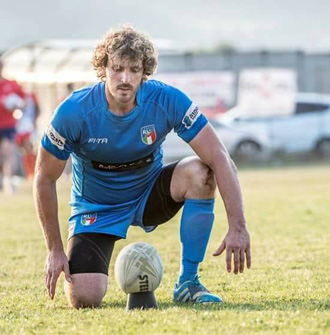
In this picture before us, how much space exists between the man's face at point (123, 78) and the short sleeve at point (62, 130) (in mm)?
269

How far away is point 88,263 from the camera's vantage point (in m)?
6.11

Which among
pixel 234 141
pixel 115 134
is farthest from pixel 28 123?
pixel 115 134

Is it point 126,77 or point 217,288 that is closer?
point 126,77

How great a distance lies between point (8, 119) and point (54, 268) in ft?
39.9

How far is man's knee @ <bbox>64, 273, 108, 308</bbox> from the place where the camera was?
19.3 ft

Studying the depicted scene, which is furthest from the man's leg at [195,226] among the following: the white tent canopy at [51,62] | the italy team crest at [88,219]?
the white tent canopy at [51,62]

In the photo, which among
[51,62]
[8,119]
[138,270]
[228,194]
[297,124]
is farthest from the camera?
[297,124]

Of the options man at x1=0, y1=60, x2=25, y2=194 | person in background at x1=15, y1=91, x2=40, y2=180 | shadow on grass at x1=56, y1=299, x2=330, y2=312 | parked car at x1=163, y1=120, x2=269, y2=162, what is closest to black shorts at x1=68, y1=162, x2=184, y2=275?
shadow on grass at x1=56, y1=299, x2=330, y2=312

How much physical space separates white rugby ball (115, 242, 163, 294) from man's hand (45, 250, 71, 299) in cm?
36

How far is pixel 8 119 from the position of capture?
17.7 metres

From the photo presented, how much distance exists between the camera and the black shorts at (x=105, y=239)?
6121mm

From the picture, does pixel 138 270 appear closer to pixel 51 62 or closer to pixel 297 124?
pixel 51 62

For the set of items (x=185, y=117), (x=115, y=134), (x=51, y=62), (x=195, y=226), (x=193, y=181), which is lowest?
(x=195, y=226)

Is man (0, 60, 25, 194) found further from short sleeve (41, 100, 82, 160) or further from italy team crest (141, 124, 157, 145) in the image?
short sleeve (41, 100, 82, 160)
